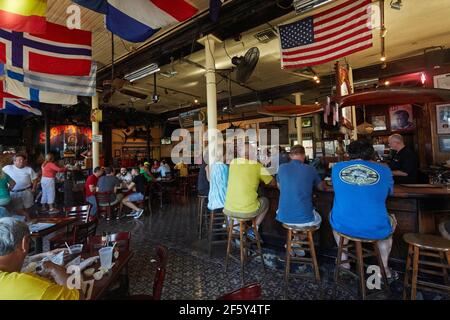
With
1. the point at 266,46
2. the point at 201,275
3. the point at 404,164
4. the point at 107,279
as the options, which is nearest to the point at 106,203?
the point at 201,275

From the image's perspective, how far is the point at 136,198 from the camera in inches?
252

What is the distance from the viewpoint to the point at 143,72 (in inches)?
200

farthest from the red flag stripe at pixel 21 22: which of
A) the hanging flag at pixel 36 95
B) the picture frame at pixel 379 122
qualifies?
the picture frame at pixel 379 122

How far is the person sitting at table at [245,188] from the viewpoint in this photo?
313 cm

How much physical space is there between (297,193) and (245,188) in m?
0.69

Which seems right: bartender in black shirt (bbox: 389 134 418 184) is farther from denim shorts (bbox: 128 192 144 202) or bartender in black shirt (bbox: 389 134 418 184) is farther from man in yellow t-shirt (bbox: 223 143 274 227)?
denim shorts (bbox: 128 192 144 202)

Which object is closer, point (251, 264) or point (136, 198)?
point (251, 264)

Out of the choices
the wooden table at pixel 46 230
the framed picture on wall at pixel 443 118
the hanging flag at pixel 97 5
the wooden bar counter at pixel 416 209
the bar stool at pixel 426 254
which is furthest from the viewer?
the framed picture on wall at pixel 443 118

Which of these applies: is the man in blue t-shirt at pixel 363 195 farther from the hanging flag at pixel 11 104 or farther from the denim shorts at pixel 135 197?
the hanging flag at pixel 11 104

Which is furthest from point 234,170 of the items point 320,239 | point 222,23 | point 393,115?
point 393,115

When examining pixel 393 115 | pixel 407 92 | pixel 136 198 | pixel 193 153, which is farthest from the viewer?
pixel 193 153

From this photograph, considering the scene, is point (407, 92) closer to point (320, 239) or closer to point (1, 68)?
point (320, 239)

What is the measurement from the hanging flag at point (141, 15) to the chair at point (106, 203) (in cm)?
436

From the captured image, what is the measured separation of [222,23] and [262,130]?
8453mm
